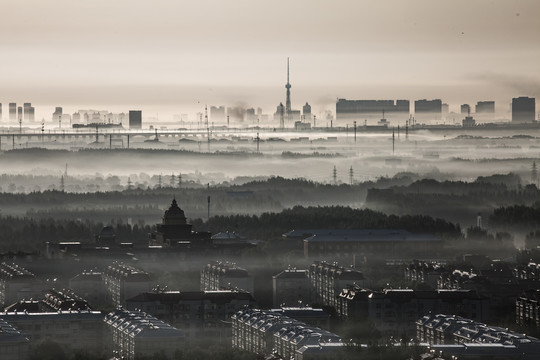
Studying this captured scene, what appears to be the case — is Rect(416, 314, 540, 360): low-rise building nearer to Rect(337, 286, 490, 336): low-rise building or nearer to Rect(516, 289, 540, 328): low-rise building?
Rect(337, 286, 490, 336): low-rise building

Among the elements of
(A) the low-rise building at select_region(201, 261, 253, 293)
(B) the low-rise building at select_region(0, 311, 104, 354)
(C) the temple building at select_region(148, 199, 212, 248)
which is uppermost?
(C) the temple building at select_region(148, 199, 212, 248)

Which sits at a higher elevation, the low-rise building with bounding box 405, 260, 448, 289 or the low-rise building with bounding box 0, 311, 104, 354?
the low-rise building with bounding box 405, 260, 448, 289

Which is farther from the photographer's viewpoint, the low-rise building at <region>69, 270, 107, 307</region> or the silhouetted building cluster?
the low-rise building at <region>69, 270, 107, 307</region>

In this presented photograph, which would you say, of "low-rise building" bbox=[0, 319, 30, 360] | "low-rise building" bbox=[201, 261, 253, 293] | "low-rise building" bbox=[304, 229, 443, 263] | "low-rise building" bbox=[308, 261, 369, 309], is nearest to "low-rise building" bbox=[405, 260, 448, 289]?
"low-rise building" bbox=[308, 261, 369, 309]

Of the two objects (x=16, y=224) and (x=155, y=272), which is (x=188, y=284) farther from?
(x=16, y=224)

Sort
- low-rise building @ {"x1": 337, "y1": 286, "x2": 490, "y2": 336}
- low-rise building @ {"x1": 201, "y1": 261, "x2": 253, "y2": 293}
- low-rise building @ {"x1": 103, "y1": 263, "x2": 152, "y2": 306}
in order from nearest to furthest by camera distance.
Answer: low-rise building @ {"x1": 337, "y1": 286, "x2": 490, "y2": 336}
low-rise building @ {"x1": 103, "y1": 263, "x2": 152, "y2": 306}
low-rise building @ {"x1": 201, "y1": 261, "x2": 253, "y2": 293}

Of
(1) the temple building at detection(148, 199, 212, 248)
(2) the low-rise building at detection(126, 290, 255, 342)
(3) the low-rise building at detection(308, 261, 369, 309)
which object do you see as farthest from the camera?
(1) the temple building at detection(148, 199, 212, 248)

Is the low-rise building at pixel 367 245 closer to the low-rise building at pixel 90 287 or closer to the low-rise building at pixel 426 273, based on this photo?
the low-rise building at pixel 426 273
